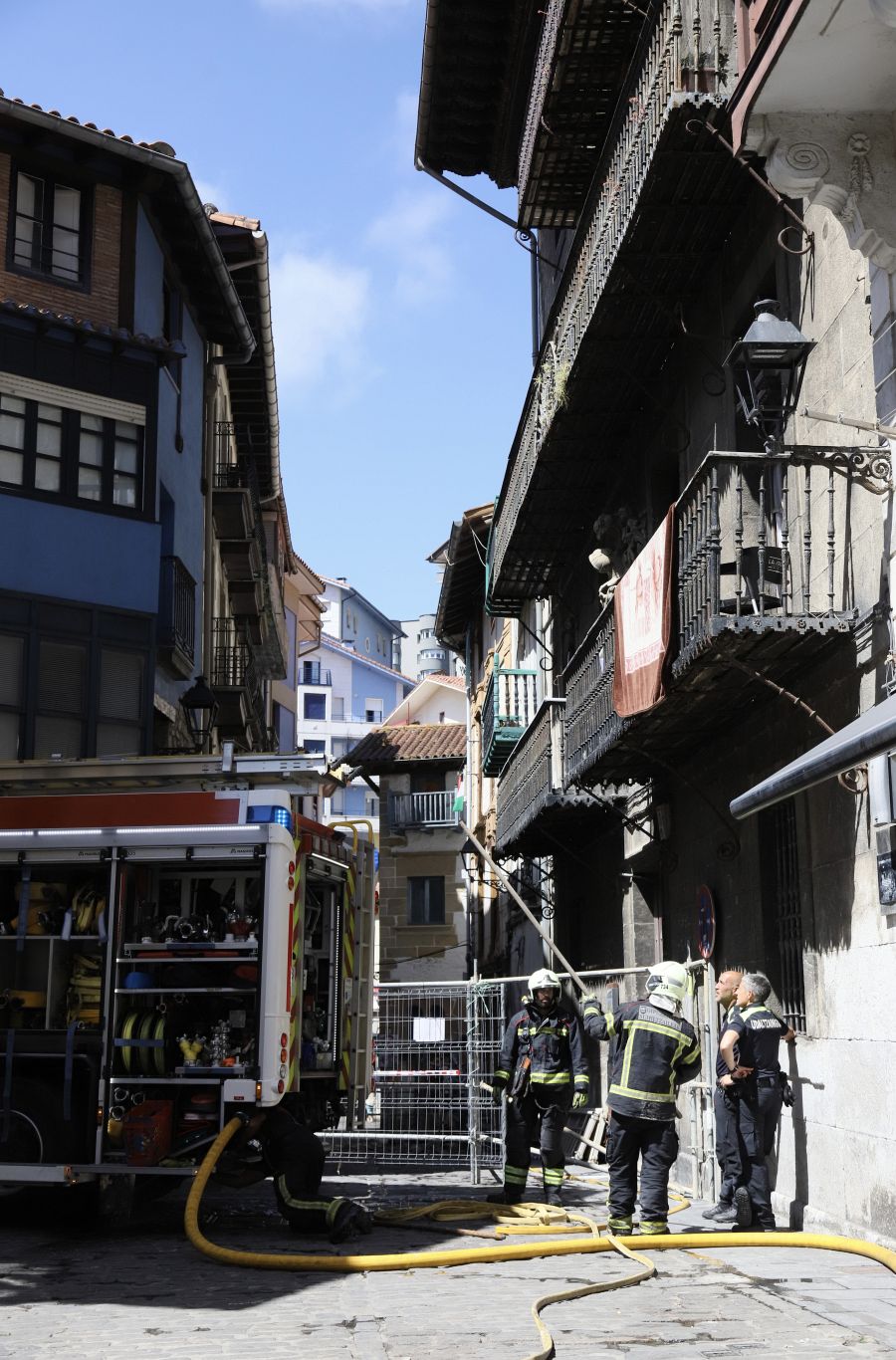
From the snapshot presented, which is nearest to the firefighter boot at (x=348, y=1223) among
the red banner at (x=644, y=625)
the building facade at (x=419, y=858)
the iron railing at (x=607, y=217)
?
the red banner at (x=644, y=625)

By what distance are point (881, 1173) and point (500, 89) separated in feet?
50.8

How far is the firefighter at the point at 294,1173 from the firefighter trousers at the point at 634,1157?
1594 mm

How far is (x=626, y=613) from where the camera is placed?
41.8 ft

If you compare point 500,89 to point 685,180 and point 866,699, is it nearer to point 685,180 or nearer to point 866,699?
point 685,180

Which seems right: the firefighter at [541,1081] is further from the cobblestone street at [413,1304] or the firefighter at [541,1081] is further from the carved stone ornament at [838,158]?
the carved stone ornament at [838,158]

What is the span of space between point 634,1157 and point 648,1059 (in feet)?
2.05

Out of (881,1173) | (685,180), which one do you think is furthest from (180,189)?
(881,1173)

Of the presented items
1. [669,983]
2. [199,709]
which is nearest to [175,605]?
[199,709]

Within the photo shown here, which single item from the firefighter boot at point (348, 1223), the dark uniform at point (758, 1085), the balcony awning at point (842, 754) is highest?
the balcony awning at point (842, 754)

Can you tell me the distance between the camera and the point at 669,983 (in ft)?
33.9

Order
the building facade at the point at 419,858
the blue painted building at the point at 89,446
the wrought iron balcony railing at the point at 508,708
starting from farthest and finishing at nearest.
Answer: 1. the building facade at the point at 419,858
2. the wrought iron balcony railing at the point at 508,708
3. the blue painted building at the point at 89,446

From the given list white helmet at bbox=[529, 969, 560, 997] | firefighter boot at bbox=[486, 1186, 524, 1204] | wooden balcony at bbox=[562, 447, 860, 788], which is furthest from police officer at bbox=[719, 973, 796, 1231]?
wooden balcony at bbox=[562, 447, 860, 788]

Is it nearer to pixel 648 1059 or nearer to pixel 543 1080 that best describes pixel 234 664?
pixel 543 1080

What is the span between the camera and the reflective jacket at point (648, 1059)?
33.0ft
